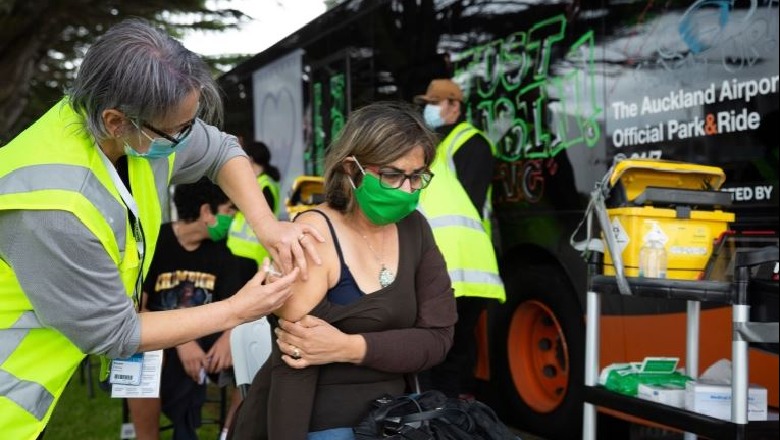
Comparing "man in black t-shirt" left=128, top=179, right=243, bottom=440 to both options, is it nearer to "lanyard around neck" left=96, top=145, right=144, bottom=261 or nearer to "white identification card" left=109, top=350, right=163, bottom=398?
"white identification card" left=109, top=350, right=163, bottom=398

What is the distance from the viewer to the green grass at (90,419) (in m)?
5.71

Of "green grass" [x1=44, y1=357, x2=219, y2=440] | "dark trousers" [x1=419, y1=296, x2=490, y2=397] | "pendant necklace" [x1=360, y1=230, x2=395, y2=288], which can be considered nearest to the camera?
"pendant necklace" [x1=360, y1=230, x2=395, y2=288]

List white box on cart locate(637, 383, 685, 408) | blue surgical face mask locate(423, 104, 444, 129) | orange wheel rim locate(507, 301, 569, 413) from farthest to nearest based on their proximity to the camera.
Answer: orange wheel rim locate(507, 301, 569, 413) < blue surgical face mask locate(423, 104, 444, 129) < white box on cart locate(637, 383, 685, 408)

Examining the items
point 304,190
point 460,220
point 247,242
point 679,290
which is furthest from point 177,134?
point 304,190

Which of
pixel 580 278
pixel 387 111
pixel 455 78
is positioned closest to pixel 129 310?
pixel 387 111

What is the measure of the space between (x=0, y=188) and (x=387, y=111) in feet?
3.72

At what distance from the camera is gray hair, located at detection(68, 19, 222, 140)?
186 cm

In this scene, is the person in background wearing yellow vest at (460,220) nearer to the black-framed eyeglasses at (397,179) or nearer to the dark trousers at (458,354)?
the dark trousers at (458,354)

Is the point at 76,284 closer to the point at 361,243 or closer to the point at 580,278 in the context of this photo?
the point at 361,243

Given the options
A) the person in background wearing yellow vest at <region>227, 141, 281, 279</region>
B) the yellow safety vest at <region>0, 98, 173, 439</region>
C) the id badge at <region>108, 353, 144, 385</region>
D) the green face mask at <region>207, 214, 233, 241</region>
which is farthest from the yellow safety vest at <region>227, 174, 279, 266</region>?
the yellow safety vest at <region>0, 98, 173, 439</region>

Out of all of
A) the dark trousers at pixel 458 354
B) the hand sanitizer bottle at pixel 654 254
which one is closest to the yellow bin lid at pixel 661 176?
the hand sanitizer bottle at pixel 654 254

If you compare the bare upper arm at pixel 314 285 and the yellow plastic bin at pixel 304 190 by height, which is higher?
the yellow plastic bin at pixel 304 190

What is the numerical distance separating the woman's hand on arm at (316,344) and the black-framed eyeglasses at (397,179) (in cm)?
45

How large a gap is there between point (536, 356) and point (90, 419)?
10.1 ft
